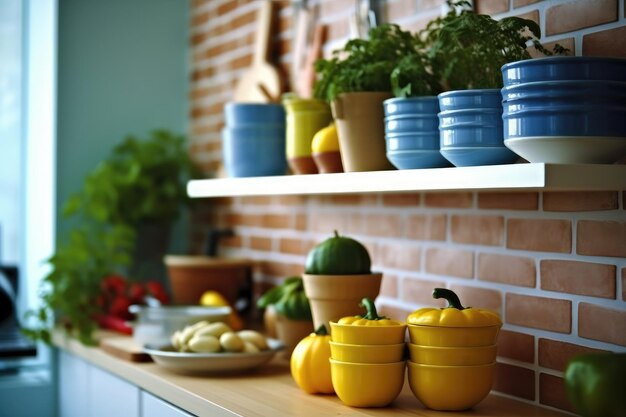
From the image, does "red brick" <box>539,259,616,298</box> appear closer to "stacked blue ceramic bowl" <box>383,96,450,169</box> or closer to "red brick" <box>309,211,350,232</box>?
"stacked blue ceramic bowl" <box>383,96,450,169</box>

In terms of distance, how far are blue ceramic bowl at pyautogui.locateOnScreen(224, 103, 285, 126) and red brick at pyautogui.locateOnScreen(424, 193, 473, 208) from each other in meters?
0.43

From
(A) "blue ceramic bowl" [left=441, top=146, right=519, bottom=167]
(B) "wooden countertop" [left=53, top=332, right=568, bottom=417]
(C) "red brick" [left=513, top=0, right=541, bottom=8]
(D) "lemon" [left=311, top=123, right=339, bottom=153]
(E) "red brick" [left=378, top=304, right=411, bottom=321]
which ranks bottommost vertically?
(B) "wooden countertop" [left=53, top=332, right=568, bottom=417]

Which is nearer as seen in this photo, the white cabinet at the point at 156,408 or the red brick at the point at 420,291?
the white cabinet at the point at 156,408

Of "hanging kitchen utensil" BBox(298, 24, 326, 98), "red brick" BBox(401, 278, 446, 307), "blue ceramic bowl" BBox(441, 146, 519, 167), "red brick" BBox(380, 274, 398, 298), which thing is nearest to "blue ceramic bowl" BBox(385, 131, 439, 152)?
"blue ceramic bowl" BBox(441, 146, 519, 167)

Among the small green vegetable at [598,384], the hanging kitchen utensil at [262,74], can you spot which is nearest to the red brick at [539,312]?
the small green vegetable at [598,384]

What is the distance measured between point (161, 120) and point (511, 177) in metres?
2.03

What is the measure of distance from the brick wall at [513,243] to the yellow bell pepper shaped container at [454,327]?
5.9 inches

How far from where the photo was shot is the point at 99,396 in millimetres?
2340

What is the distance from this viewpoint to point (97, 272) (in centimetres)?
265

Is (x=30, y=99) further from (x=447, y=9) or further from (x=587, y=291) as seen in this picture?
(x=587, y=291)

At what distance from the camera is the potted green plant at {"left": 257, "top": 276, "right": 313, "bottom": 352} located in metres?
2.11

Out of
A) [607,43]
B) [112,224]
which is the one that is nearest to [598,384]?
[607,43]

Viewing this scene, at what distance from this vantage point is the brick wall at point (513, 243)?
154 centimetres

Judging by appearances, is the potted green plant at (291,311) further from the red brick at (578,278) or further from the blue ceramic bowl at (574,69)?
the blue ceramic bowl at (574,69)
